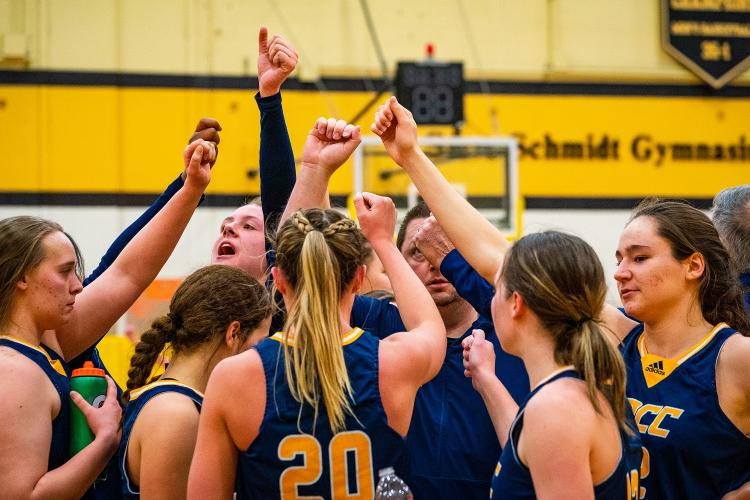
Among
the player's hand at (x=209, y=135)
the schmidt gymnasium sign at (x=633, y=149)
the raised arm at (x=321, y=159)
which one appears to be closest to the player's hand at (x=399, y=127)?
the raised arm at (x=321, y=159)

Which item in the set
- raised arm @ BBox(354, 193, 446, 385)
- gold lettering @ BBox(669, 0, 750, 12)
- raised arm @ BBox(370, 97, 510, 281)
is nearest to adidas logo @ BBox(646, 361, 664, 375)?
raised arm @ BBox(370, 97, 510, 281)

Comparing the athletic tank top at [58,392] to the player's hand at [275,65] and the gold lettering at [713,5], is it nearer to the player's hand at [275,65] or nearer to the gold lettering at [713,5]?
the player's hand at [275,65]

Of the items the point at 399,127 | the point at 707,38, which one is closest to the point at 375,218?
the point at 399,127

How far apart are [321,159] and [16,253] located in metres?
0.98

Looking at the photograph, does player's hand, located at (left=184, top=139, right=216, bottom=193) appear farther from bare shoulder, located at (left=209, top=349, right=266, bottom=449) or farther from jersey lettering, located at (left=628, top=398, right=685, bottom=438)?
jersey lettering, located at (left=628, top=398, right=685, bottom=438)

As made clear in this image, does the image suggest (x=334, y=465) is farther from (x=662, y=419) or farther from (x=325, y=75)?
(x=325, y=75)

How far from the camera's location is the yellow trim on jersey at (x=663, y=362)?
267cm

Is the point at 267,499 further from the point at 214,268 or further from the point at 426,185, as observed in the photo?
the point at 426,185

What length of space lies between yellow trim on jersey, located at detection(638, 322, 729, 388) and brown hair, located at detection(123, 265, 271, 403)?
46.5 inches

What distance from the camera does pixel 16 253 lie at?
2.59 metres

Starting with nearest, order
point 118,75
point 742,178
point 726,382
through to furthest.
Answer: point 726,382
point 118,75
point 742,178

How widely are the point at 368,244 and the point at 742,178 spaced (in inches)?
429

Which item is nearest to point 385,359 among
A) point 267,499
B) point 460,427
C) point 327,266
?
point 327,266

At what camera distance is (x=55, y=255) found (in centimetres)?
264
